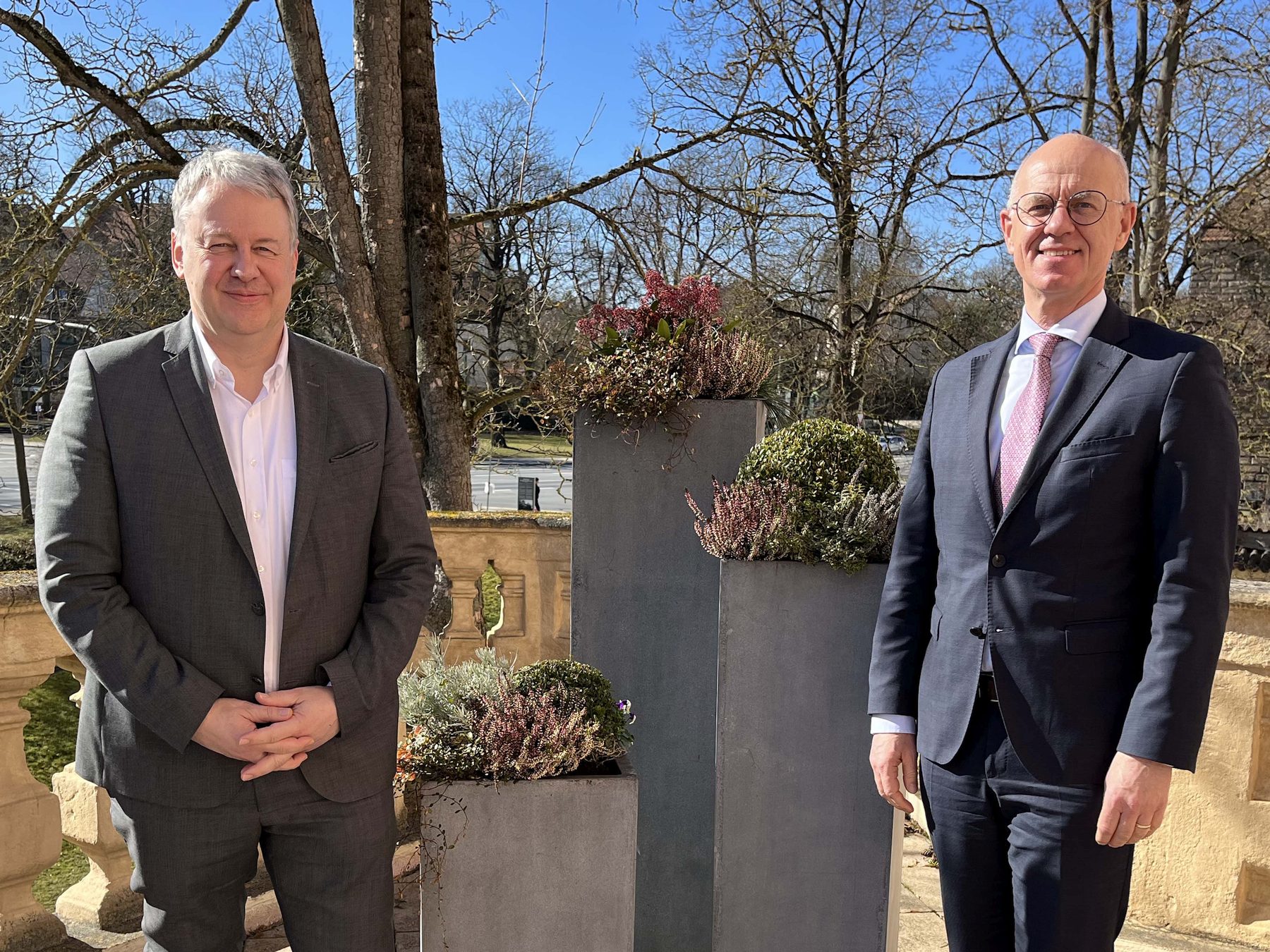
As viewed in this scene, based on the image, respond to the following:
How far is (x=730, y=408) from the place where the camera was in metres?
3.03

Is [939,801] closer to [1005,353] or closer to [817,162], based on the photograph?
[1005,353]

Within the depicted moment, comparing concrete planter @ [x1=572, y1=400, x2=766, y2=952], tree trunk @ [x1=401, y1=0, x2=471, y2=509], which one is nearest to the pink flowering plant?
concrete planter @ [x1=572, y1=400, x2=766, y2=952]

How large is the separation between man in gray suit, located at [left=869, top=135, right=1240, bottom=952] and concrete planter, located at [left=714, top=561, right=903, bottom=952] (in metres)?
0.49

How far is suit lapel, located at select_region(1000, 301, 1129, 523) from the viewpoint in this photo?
179cm

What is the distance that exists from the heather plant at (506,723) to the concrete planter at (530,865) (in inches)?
1.8

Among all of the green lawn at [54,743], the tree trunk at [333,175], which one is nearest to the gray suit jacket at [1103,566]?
the tree trunk at [333,175]

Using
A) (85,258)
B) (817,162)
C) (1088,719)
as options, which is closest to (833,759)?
(1088,719)

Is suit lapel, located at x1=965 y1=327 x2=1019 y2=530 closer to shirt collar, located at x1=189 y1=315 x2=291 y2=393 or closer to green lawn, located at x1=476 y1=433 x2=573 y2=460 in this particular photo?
shirt collar, located at x1=189 y1=315 x2=291 y2=393

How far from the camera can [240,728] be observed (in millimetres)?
1721

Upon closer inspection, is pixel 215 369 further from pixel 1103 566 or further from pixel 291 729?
pixel 1103 566

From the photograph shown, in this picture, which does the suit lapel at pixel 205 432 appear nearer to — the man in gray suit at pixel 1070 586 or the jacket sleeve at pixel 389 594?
the jacket sleeve at pixel 389 594

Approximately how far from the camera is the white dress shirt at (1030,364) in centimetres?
188

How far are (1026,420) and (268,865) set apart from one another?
5.58ft

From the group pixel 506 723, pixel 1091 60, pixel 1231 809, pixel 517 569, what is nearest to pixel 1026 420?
pixel 506 723
